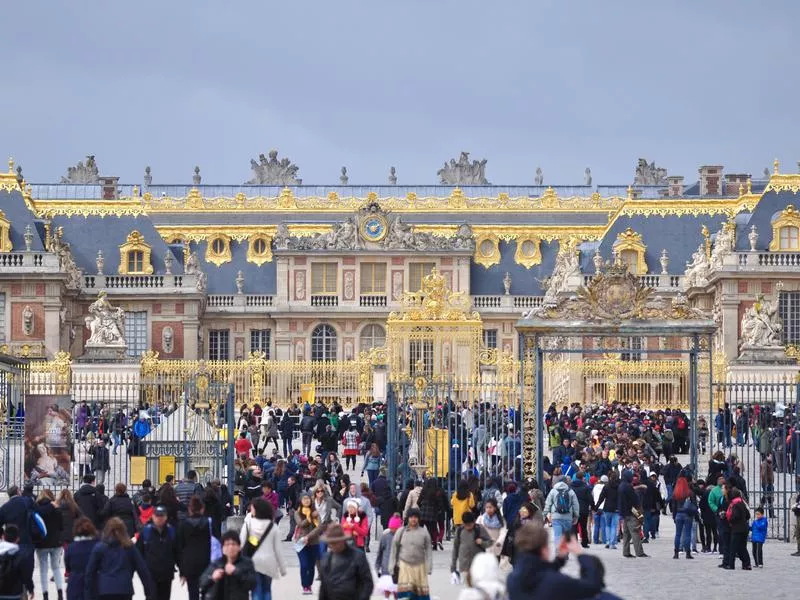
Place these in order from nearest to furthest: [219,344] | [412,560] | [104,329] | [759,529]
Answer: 1. [412,560]
2. [759,529]
3. [104,329]
4. [219,344]

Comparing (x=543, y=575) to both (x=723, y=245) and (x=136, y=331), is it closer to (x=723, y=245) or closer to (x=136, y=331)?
(x=723, y=245)

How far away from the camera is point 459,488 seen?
79.5ft

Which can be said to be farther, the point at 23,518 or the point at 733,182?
the point at 733,182

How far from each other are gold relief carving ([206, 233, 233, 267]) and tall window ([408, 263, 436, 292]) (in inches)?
226

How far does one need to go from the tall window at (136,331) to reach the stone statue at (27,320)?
399 centimetres

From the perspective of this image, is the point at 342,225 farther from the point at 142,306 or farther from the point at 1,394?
the point at 1,394

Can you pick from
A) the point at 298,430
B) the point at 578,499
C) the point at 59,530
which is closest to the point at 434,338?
the point at 298,430

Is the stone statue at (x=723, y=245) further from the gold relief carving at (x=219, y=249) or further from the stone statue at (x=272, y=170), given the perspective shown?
the stone statue at (x=272, y=170)

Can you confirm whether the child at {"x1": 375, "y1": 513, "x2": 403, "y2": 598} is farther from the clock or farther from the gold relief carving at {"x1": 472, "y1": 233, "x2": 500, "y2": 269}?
the gold relief carving at {"x1": 472, "y1": 233, "x2": 500, "y2": 269}

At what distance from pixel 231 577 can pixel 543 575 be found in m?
3.97

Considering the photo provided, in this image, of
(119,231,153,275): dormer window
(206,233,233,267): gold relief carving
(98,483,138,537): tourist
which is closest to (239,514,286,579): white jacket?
(98,483,138,537): tourist

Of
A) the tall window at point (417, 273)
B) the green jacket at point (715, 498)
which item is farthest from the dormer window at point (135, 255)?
the green jacket at point (715, 498)

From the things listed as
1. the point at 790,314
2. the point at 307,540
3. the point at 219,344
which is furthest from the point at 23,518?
the point at 219,344

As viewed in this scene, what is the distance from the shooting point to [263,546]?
18.3 metres
